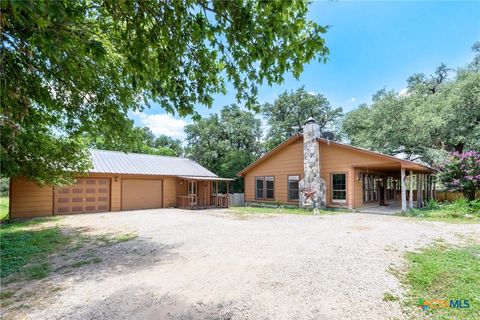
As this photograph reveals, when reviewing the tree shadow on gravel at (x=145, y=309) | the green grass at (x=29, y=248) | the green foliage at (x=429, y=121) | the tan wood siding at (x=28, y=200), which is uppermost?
the green foliage at (x=429, y=121)

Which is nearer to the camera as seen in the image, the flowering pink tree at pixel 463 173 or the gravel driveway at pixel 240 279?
the gravel driveway at pixel 240 279

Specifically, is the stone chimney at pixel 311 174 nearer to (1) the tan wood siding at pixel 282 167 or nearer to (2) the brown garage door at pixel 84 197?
(1) the tan wood siding at pixel 282 167

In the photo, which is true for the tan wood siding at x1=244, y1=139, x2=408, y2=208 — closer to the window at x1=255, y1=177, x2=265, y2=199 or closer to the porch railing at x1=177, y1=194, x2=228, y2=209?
the window at x1=255, y1=177, x2=265, y2=199

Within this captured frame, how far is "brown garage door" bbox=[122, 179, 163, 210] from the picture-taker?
1609 cm

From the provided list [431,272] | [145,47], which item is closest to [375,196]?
[431,272]

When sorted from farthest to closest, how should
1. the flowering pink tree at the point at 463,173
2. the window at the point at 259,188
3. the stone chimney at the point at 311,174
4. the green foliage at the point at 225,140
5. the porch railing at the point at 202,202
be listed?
the green foliage at the point at 225,140
the window at the point at 259,188
the porch railing at the point at 202,202
the stone chimney at the point at 311,174
the flowering pink tree at the point at 463,173

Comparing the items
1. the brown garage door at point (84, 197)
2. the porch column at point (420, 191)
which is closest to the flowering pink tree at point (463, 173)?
the porch column at point (420, 191)

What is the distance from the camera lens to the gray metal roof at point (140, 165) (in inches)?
615

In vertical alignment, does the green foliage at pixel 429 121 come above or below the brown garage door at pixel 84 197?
above

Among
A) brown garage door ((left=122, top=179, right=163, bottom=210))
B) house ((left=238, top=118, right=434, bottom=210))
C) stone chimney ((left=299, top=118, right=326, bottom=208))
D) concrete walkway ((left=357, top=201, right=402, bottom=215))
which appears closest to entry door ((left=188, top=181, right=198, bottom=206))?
brown garage door ((left=122, top=179, right=163, bottom=210))

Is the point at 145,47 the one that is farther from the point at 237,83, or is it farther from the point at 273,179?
the point at 273,179

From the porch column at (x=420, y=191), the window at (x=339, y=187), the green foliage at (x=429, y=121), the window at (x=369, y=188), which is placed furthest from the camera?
the green foliage at (x=429, y=121)

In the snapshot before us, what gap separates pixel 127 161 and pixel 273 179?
10071 mm

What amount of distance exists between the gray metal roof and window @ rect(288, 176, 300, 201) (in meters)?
6.78
